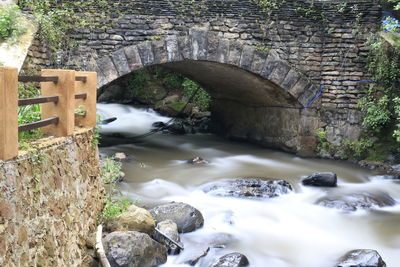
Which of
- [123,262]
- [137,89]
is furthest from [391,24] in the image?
[137,89]

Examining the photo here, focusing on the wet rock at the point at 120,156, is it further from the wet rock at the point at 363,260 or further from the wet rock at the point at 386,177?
the wet rock at the point at 363,260

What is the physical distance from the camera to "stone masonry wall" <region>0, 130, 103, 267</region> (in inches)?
85.1

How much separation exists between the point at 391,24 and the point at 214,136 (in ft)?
19.3

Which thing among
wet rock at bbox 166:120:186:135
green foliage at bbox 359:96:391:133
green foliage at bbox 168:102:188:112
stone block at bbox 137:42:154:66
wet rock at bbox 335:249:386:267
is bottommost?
wet rock at bbox 166:120:186:135

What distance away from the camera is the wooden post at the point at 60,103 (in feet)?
9.93

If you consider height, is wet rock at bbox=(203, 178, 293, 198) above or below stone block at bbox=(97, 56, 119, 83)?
below

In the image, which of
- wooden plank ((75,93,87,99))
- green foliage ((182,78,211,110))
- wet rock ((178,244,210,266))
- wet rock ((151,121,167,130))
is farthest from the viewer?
green foliage ((182,78,211,110))

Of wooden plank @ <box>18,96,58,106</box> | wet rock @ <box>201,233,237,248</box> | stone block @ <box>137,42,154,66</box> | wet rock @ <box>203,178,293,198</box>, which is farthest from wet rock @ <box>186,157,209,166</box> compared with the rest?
wooden plank @ <box>18,96,58,106</box>

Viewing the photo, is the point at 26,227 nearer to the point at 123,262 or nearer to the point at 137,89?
the point at 123,262

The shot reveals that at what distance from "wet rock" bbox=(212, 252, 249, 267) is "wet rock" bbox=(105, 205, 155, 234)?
746mm

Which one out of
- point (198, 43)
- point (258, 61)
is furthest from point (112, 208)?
point (258, 61)

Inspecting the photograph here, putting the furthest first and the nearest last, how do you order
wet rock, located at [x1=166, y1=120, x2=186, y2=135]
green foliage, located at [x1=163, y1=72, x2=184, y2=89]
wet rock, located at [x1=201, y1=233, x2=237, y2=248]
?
green foliage, located at [x1=163, y1=72, x2=184, y2=89]
wet rock, located at [x1=166, y1=120, x2=186, y2=135]
wet rock, located at [x1=201, y1=233, x2=237, y2=248]

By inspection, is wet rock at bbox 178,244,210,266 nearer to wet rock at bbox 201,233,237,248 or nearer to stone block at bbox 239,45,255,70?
wet rock at bbox 201,233,237,248

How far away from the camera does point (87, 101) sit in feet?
12.9
